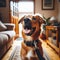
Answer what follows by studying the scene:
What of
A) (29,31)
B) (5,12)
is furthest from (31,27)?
(5,12)

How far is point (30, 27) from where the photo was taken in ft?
4.20

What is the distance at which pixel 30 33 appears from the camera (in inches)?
50.4

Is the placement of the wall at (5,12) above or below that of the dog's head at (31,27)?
above

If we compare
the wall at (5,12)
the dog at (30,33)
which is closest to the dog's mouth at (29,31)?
the dog at (30,33)

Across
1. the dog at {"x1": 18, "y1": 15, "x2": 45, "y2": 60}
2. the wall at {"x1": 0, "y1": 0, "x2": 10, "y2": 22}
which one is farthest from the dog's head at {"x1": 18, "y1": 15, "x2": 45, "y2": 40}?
the wall at {"x1": 0, "y1": 0, "x2": 10, "y2": 22}

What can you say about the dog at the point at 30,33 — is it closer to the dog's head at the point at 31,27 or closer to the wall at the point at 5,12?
the dog's head at the point at 31,27

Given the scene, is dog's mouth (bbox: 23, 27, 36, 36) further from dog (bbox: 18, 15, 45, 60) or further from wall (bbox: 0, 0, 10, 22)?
wall (bbox: 0, 0, 10, 22)

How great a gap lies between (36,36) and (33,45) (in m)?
0.10

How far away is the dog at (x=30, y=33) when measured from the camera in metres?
1.28

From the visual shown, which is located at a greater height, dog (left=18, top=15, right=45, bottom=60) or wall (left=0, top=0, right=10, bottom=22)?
wall (left=0, top=0, right=10, bottom=22)

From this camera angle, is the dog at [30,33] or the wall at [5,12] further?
the wall at [5,12]

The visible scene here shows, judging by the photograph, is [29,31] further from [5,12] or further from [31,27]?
[5,12]

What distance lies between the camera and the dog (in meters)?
1.28

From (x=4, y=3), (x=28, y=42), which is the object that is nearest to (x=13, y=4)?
(x=4, y=3)
